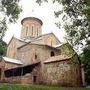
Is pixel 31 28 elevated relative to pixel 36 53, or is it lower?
elevated

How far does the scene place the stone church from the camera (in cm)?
2848

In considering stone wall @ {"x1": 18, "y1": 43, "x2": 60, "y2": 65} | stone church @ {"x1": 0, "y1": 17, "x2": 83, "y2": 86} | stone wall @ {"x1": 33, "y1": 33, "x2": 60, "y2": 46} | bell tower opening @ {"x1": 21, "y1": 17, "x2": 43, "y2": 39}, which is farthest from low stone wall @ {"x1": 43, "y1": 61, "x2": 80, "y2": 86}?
bell tower opening @ {"x1": 21, "y1": 17, "x2": 43, "y2": 39}

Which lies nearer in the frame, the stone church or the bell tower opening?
the stone church

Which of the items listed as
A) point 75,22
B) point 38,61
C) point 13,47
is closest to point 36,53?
point 38,61

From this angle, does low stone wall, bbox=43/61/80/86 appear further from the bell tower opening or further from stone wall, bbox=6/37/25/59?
the bell tower opening

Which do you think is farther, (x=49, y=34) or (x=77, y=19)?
(x=49, y=34)

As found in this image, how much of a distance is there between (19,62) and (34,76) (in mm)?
7047

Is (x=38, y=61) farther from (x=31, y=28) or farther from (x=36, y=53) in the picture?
(x=31, y=28)

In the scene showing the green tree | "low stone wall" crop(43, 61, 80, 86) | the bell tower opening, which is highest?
the bell tower opening

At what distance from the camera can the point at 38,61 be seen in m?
33.9

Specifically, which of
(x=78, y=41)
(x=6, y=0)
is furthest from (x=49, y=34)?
(x=6, y=0)

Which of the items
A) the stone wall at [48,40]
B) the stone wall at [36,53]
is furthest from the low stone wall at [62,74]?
the stone wall at [48,40]

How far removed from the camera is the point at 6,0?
1514 cm

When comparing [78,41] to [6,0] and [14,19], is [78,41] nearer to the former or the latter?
[14,19]
